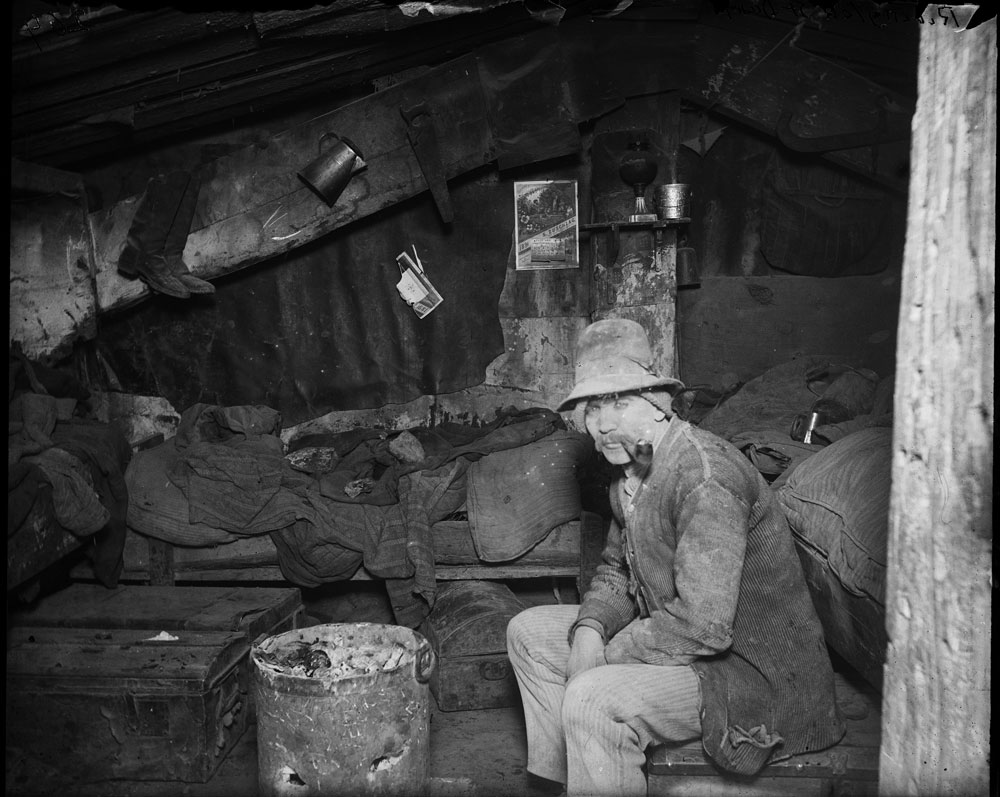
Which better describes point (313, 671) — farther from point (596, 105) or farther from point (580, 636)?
point (596, 105)

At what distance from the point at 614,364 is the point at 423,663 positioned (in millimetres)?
1309

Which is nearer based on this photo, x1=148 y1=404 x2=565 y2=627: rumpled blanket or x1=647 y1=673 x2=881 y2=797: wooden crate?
x1=647 y1=673 x2=881 y2=797: wooden crate

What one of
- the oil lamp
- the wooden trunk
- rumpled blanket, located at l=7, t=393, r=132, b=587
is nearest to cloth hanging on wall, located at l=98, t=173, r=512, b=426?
the oil lamp

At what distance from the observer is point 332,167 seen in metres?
5.15

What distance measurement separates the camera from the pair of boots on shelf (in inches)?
202

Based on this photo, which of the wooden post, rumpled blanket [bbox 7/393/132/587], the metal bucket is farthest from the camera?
rumpled blanket [bbox 7/393/132/587]

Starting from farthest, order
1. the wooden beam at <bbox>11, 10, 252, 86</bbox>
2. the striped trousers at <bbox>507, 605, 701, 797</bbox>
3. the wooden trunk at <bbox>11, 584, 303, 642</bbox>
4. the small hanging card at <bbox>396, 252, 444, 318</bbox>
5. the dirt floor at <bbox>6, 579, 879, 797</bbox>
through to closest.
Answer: the small hanging card at <bbox>396, 252, 444, 318</bbox> < the wooden trunk at <bbox>11, 584, 303, 642</bbox> < the wooden beam at <bbox>11, 10, 252, 86</bbox> < the dirt floor at <bbox>6, 579, 879, 797</bbox> < the striped trousers at <bbox>507, 605, 701, 797</bbox>

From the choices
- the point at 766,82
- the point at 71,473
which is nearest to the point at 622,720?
the point at 71,473

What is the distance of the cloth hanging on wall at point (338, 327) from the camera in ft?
19.2

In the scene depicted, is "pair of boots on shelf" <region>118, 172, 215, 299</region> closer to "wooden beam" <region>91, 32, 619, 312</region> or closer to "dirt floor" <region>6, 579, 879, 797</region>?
A: "wooden beam" <region>91, 32, 619, 312</region>

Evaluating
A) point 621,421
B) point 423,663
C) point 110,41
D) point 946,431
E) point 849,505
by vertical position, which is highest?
point 110,41

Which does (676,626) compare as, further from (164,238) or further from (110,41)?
(164,238)

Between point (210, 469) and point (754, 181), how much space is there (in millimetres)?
3940

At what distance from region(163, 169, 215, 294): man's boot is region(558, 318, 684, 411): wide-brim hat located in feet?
10.2
